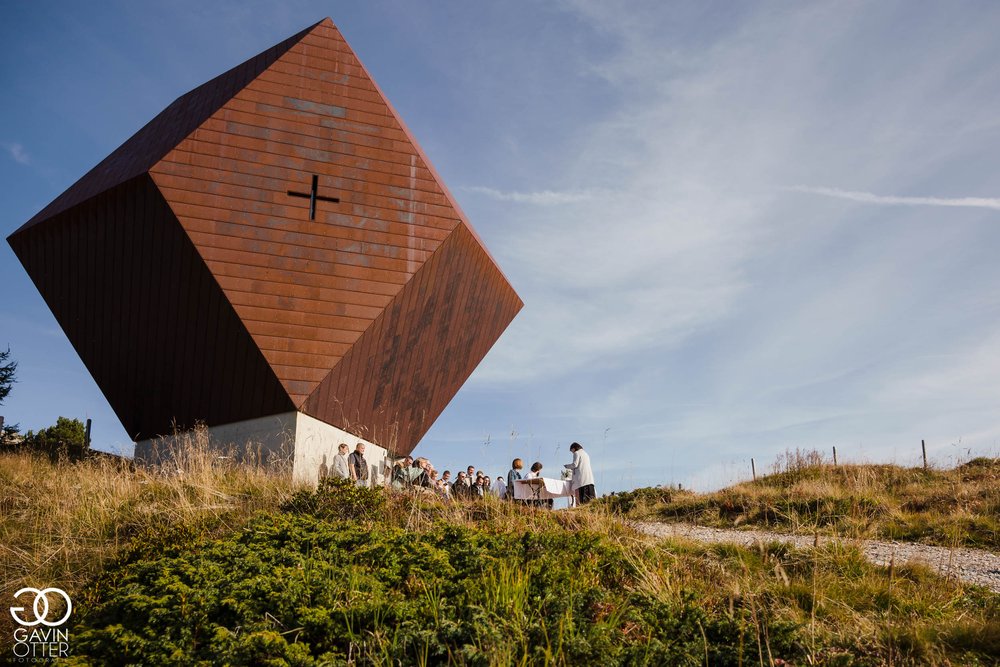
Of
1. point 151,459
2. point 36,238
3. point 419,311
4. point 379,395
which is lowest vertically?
point 151,459

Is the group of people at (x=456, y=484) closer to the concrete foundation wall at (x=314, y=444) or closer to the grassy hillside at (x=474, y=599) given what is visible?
the concrete foundation wall at (x=314, y=444)

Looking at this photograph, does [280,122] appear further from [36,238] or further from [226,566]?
[226,566]

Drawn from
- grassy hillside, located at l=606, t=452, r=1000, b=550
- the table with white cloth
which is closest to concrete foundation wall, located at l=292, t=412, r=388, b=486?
the table with white cloth

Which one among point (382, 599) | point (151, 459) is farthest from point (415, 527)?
point (151, 459)

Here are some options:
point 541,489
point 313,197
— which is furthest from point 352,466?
point 313,197

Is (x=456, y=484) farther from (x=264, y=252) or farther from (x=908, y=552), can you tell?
(x=908, y=552)

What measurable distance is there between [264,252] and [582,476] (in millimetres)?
7629

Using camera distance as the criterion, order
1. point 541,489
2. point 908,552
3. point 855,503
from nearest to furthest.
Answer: point 908,552 < point 855,503 < point 541,489

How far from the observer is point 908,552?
9.38 m

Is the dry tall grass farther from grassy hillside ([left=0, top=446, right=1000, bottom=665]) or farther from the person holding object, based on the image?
the person holding object

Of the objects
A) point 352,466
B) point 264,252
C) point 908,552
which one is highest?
point 264,252

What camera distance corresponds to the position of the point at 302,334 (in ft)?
48.9

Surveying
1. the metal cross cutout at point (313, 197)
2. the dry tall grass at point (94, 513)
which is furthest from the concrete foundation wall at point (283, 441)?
the metal cross cutout at point (313, 197)

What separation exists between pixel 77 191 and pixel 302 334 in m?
7.18
